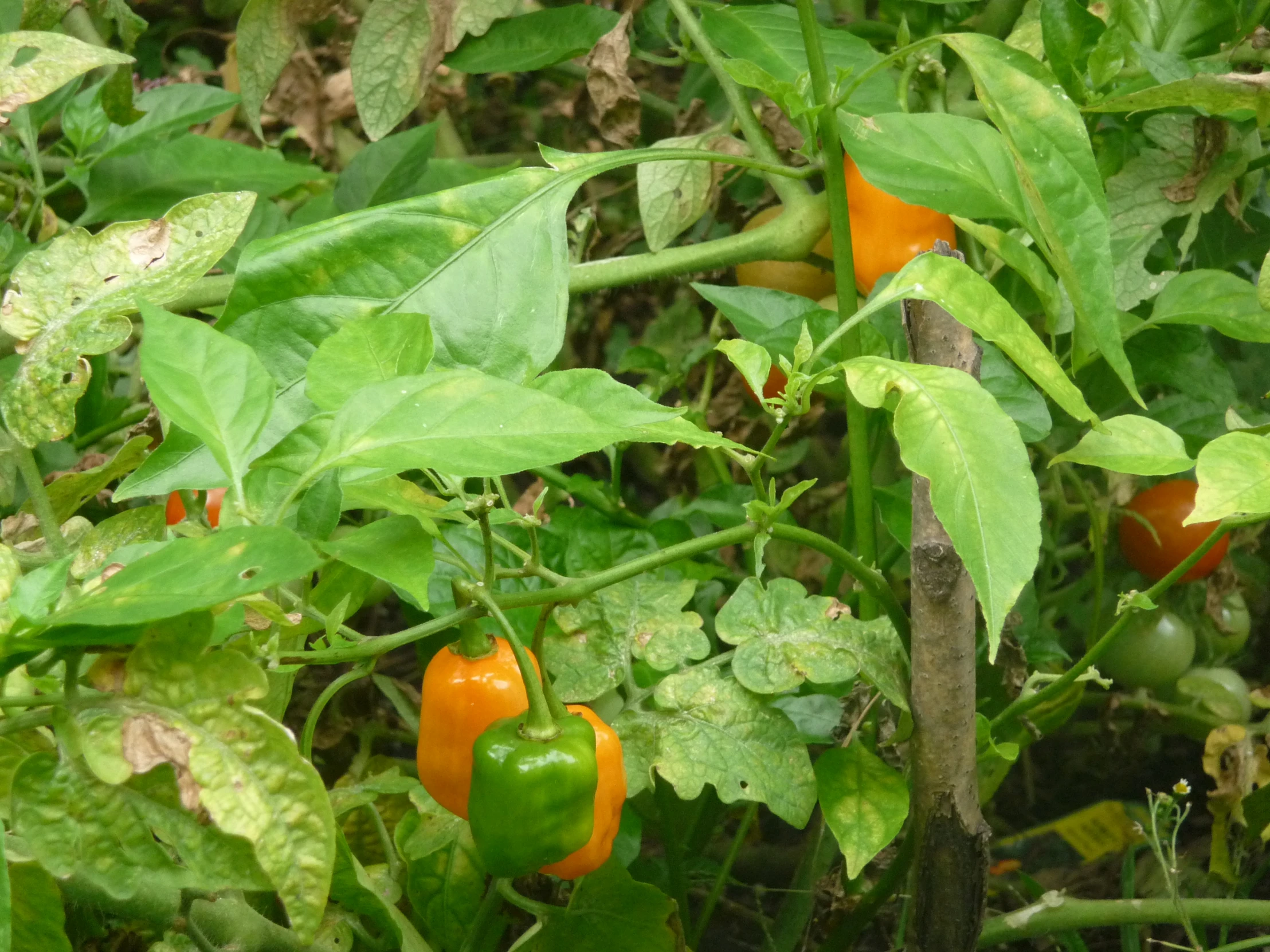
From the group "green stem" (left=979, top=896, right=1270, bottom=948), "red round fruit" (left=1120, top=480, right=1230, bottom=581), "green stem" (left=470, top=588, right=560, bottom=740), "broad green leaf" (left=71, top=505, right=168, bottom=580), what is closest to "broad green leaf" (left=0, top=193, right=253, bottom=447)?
"broad green leaf" (left=71, top=505, right=168, bottom=580)

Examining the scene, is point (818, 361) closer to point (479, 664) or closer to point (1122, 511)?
point (479, 664)

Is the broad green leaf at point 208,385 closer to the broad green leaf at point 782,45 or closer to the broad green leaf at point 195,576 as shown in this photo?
the broad green leaf at point 195,576

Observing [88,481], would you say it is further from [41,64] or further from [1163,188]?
[1163,188]

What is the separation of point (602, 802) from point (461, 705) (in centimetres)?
9

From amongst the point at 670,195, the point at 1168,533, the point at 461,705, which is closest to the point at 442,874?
the point at 461,705

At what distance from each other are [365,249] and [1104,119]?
2.06 ft

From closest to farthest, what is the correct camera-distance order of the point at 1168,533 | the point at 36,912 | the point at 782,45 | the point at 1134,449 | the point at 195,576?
1. the point at 195,576
2. the point at 36,912
3. the point at 1134,449
4. the point at 782,45
5. the point at 1168,533

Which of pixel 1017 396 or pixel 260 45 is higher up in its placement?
pixel 260 45

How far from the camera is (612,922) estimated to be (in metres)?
0.70

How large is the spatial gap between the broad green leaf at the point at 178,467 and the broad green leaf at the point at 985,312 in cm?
31

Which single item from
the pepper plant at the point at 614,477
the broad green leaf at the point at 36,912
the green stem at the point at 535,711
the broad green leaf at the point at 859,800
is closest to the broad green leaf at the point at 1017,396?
the pepper plant at the point at 614,477

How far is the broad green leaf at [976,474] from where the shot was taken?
431 millimetres

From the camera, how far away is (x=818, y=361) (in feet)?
2.40

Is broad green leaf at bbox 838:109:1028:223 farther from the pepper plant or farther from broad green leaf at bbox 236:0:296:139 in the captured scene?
broad green leaf at bbox 236:0:296:139
